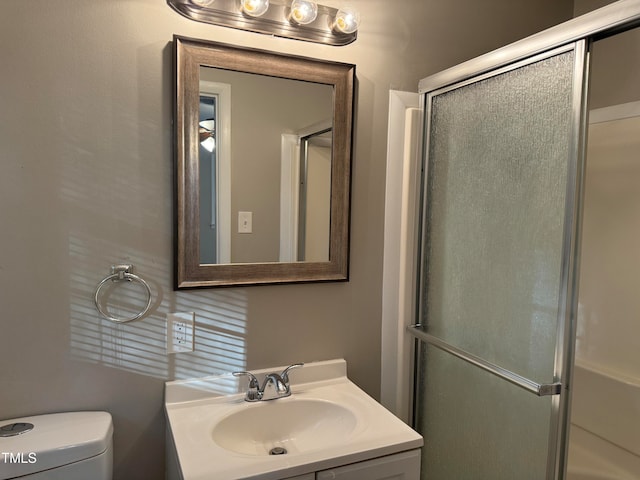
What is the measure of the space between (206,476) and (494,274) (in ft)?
3.29

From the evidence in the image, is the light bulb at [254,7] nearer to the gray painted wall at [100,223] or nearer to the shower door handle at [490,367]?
the gray painted wall at [100,223]

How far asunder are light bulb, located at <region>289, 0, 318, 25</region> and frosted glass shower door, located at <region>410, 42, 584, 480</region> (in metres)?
0.53

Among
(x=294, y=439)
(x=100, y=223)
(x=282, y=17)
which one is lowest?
(x=294, y=439)

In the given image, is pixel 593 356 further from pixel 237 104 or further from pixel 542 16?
pixel 237 104

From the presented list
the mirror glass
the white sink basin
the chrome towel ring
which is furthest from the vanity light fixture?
the white sink basin

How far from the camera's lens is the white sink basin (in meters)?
1.41

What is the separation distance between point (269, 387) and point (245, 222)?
56cm

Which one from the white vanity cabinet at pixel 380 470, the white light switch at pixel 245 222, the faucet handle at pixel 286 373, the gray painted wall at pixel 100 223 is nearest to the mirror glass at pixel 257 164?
the white light switch at pixel 245 222

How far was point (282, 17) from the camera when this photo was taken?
1436 mm

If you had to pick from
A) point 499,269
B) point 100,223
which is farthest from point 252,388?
point 499,269

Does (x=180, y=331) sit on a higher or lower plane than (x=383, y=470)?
higher

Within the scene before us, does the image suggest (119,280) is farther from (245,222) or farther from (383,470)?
(383,470)

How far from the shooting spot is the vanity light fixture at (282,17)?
1.36m

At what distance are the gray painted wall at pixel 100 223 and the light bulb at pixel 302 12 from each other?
0.09m
